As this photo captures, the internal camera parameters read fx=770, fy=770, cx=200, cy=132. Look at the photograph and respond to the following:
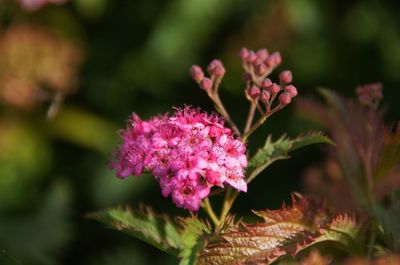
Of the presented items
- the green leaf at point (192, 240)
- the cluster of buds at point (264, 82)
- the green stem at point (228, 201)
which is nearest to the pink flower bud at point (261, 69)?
the cluster of buds at point (264, 82)

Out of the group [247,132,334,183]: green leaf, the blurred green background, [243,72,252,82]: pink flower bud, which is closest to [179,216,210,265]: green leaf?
[247,132,334,183]: green leaf

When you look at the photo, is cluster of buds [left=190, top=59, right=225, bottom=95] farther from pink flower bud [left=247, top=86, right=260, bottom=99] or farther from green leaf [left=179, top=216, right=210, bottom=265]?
green leaf [left=179, top=216, right=210, bottom=265]

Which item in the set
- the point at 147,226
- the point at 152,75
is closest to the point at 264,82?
the point at 147,226

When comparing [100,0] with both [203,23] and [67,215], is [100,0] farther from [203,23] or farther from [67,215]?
[67,215]

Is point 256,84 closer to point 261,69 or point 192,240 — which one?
point 261,69

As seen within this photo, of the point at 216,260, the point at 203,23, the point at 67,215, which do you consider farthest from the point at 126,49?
the point at 216,260

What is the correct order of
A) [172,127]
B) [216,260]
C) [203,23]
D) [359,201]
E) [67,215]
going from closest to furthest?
1. [216,260]
2. [172,127]
3. [359,201]
4. [67,215]
5. [203,23]
